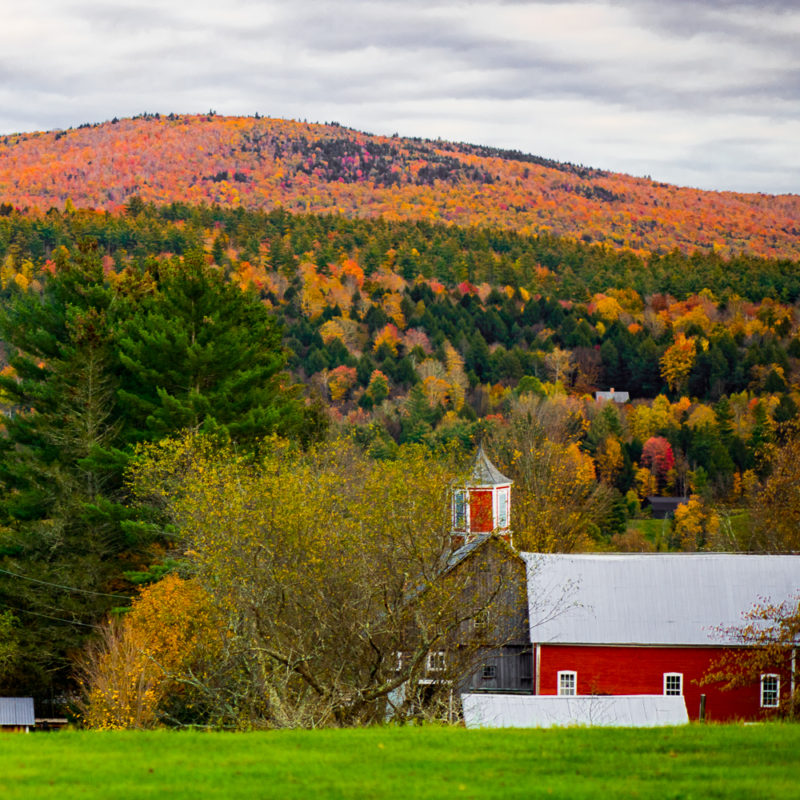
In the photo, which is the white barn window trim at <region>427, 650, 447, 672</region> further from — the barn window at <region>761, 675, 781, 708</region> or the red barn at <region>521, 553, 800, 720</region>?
the barn window at <region>761, 675, 781, 708</region>

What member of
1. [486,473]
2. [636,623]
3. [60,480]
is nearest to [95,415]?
[60,480]

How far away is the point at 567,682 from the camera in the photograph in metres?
34.9

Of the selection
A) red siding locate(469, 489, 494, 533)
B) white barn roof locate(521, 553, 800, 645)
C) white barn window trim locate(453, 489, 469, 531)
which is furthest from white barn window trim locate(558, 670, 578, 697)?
white barn window trim locate(453, 489, 469, 531)

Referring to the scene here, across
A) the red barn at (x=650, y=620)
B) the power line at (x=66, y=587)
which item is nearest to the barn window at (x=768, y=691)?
the red barn at (x=650, y=620)

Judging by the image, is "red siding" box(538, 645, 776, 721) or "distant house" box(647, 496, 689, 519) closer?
"red siding" box(538, 645, 776, 721)

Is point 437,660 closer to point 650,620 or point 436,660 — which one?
point 436,660

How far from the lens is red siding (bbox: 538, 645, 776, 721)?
33938mm

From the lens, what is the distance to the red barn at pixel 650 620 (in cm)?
3434

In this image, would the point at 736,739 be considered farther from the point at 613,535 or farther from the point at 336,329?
the point at 336,329

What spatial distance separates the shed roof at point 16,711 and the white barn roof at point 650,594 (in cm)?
1637

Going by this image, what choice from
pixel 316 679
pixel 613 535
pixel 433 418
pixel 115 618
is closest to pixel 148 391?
pixel 115 618

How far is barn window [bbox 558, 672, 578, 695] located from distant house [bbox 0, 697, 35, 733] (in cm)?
1666

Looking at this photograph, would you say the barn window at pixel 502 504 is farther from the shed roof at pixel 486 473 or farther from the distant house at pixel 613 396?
the distant house at pixel 613 396

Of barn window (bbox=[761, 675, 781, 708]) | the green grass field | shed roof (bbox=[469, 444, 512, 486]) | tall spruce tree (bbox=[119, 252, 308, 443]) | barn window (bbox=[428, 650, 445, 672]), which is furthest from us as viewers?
tall spruce tree (bbox=[119, 252, 308, 443])
